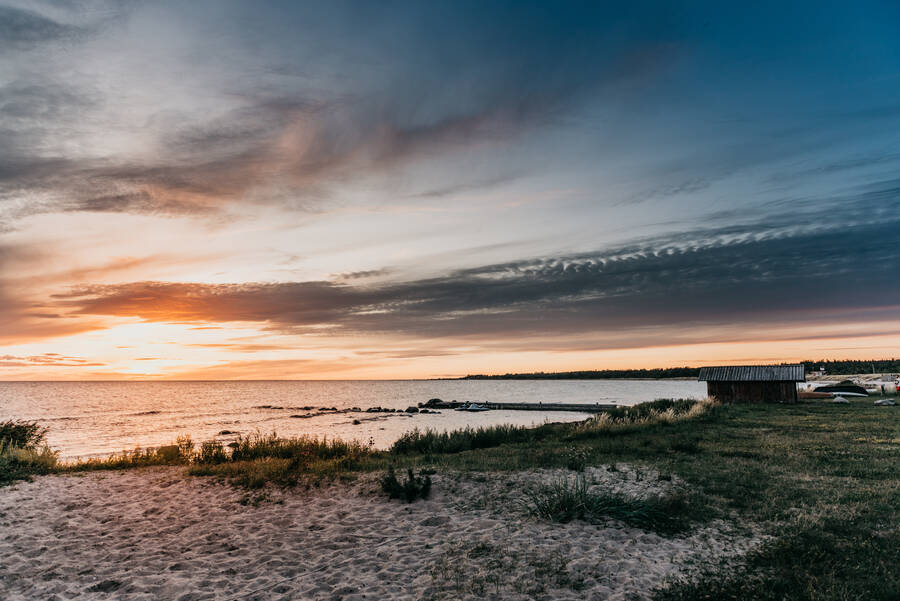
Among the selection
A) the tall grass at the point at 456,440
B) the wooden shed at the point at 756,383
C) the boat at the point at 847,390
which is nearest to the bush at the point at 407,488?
the tall grass at the point at 456,440

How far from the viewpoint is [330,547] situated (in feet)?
30.3

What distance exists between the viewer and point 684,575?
7582 millimetres

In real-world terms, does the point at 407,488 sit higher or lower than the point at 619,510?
lower

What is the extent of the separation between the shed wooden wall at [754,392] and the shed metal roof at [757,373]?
42 cm

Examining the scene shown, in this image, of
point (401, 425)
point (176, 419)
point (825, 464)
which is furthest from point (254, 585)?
point (176, 419)

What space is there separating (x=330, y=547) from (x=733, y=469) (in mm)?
11250

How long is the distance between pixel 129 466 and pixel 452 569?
1458cm

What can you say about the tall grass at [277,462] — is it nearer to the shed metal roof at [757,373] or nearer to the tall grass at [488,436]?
the tall grass at [488,436]

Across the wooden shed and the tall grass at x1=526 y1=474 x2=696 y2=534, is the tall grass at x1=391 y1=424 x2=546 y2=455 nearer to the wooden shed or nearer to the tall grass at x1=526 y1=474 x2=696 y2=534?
the tall grass at x1=526 y1=474 x2=696 y2=534

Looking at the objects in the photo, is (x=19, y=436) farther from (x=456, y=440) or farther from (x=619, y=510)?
(x=619, y=510)

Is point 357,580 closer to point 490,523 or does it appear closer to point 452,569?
point 452,569

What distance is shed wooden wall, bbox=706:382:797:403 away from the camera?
41.4 meters

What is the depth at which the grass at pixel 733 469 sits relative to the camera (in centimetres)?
750

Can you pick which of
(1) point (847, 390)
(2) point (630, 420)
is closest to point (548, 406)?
(1) point (847, 390)
